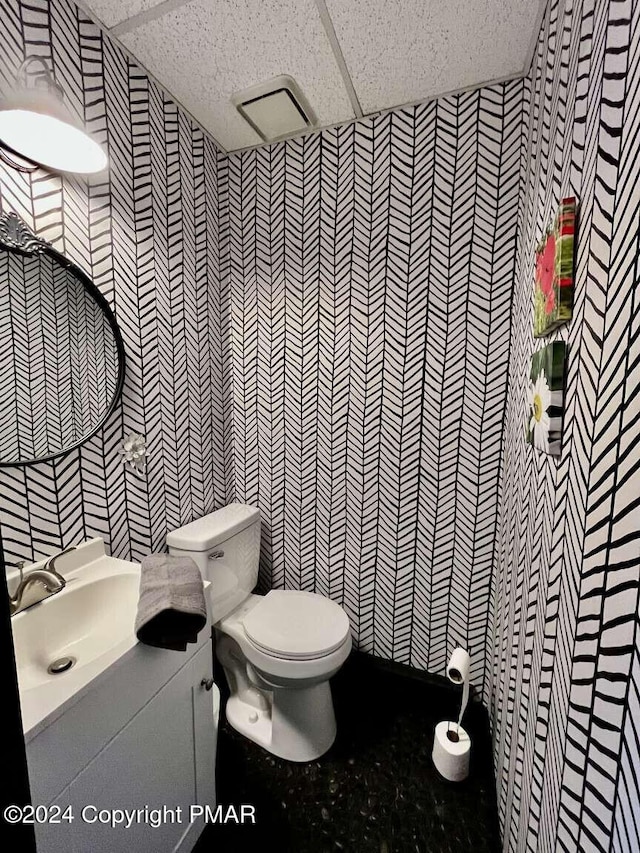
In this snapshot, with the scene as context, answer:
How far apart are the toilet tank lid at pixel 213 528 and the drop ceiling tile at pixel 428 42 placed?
1792 mm

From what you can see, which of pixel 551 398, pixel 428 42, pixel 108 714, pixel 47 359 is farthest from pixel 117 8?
pixel 108 714

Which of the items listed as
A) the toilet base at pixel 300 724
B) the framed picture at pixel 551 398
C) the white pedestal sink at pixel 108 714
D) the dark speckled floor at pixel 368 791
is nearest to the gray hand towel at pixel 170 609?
the white pedestal sink at pixel 108 714

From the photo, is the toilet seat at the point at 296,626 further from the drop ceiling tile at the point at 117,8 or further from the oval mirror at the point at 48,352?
the drop ceiling tile at the point at 117,8

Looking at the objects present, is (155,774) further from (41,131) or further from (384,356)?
(41,131)

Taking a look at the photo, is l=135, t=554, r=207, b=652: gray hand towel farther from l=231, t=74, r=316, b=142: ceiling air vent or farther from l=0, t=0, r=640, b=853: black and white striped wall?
l=231, t=74, r=316, b=142: ceiling air vent

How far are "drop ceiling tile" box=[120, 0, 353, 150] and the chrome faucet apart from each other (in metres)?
1.67

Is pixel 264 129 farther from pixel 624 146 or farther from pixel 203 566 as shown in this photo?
pixel 203 566

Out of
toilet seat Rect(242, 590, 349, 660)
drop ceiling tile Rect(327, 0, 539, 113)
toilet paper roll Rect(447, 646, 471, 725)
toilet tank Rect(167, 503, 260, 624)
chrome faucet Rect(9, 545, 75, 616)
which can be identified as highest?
drop ceiling tile Rect(327, 0, 539, 113)

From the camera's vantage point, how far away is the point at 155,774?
92 cm

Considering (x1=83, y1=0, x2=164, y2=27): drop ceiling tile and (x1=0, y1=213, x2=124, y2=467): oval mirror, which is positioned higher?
(x1=83, y1=0, x2=164, y2=27): drop ceiling tile

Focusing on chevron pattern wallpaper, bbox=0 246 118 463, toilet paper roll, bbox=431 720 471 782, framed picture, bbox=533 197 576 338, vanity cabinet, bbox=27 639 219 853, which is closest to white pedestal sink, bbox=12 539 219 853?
vanity cabinet, bbox=27 639 219 853

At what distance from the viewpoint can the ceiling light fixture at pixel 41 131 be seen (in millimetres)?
850

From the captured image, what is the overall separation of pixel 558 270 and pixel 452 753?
5.22 ft

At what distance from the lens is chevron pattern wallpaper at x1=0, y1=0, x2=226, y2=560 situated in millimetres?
1053
